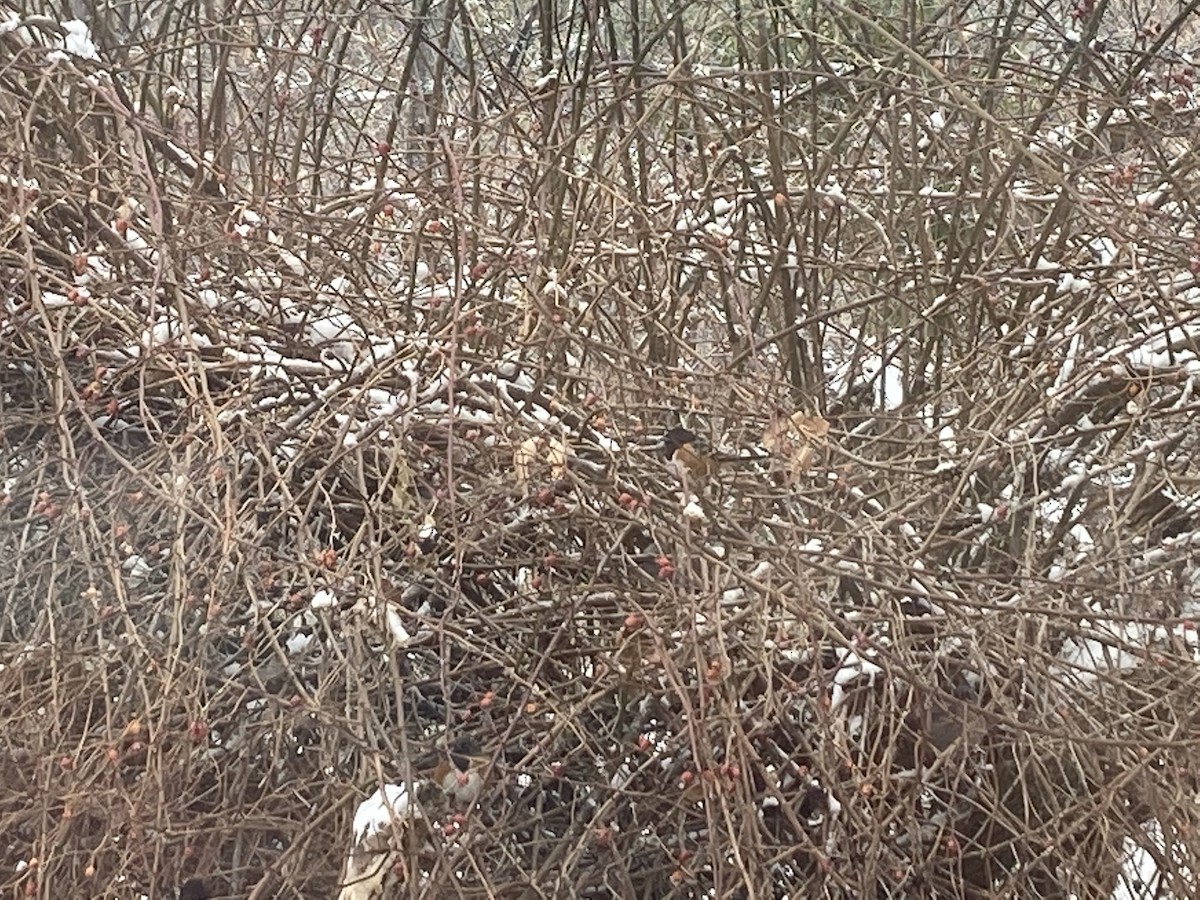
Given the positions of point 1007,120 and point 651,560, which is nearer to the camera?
point 651,560

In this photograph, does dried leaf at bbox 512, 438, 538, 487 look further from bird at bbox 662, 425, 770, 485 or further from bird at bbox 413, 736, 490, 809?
bird at bbox 413, 736, 490, 809

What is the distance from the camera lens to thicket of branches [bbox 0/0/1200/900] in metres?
2.24

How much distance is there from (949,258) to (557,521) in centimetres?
127

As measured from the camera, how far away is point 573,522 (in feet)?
8.13

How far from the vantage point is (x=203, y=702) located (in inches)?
102

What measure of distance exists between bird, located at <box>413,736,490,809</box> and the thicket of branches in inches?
1.9

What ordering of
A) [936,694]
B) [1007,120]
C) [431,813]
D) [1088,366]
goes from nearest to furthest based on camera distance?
[936,694] → [431,813] → [1088,366] → [1007,120]

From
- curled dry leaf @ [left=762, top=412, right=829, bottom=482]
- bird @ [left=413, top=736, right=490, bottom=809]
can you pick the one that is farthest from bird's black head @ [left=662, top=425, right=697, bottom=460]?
bird @ [left=413, top=736, right=490, bottom=809]

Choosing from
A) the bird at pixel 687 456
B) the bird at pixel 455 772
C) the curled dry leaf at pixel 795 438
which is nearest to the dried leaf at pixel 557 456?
the bird at pixel 687 456

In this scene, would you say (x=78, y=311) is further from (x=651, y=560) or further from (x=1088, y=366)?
(x=1088, y=366)

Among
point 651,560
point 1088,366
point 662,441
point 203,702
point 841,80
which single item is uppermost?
point 841,80

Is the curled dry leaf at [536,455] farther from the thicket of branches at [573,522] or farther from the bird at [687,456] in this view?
the bird at [687,456]

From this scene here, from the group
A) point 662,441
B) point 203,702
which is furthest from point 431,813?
point 662,441

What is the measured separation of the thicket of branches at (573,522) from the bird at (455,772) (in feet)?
0.16
